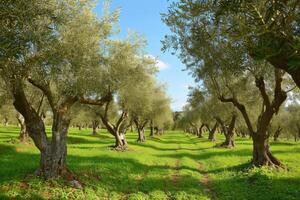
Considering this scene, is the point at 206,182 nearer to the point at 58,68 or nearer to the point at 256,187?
the point at 256,187

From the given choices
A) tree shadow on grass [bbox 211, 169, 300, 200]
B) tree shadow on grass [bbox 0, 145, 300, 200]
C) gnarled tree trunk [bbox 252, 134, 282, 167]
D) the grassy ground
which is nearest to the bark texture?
A: gnarled tree trunk [bbox 252, 134, 282, 167]

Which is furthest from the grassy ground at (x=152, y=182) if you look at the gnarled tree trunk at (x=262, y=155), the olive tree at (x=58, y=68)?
the olive tree at (x=58, y=68)

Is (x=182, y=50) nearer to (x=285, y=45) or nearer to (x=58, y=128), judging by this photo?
(x=58, y=128)

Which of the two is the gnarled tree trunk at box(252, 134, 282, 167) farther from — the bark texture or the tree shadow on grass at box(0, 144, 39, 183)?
the tree shadow on grass at box(0, 144, 39, 183)

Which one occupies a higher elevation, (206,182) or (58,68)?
(58,68)

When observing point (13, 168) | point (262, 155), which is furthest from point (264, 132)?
point (13, 168)

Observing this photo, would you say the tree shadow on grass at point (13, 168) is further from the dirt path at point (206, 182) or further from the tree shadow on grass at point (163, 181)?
the dirt path at point (206, 182)

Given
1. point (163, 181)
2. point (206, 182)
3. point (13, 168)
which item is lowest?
point (206, 182)

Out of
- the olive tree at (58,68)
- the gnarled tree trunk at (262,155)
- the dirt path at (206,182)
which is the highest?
the olive tree at (58,68)

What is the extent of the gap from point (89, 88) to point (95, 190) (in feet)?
20.7

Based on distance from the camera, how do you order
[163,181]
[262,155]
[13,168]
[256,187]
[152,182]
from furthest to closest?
[262,155]
[163,181]
[13,168]
[152,182]
[256,187]

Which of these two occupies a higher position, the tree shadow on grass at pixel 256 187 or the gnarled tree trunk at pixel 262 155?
the gnarled tree trunk at pixel 262 155

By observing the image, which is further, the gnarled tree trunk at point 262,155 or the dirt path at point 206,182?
the gnarled tree trunk at point 262,155

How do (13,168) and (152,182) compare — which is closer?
(152,182)
